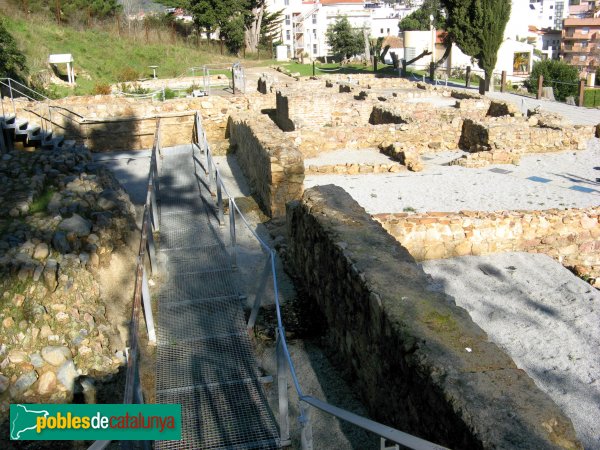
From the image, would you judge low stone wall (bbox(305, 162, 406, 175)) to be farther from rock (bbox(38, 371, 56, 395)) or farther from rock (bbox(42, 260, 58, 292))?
rock (bbox(38, 371, 56, 395))

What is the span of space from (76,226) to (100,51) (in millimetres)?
28373

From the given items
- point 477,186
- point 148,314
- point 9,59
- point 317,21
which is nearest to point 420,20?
point 317,21

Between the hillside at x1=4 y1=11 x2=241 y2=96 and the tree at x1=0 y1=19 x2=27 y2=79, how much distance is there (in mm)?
1177

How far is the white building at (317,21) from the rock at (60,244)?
59.2 meters

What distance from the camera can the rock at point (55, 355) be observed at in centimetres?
514

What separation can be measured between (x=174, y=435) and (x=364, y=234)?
2.60m

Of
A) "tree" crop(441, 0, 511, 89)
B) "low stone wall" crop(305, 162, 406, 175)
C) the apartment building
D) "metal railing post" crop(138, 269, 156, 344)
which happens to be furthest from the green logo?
the apartment building

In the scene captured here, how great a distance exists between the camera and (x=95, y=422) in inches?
124

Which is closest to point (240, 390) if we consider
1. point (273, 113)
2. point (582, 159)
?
point (582, 159)

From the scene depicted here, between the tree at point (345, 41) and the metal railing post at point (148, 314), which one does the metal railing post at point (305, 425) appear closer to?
the metal railing post at point (148, 314)

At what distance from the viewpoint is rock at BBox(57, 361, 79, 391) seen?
4.99 meters

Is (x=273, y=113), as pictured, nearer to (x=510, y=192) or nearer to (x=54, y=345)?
(x=510, y=192)

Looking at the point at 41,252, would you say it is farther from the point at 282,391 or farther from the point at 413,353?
the point at 413,353

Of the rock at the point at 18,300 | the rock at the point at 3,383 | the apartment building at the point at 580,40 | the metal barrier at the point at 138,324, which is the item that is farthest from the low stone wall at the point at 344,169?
the apartment building at the point at 580,40
